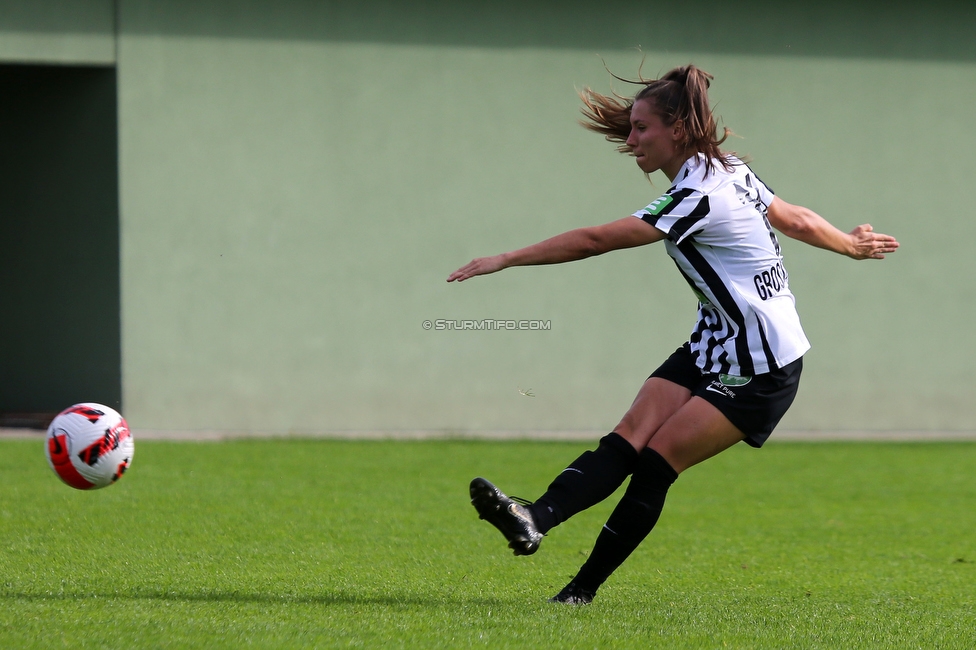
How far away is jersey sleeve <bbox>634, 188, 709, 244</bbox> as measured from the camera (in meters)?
4.35

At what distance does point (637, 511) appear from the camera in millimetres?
4609

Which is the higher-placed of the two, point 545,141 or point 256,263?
point 545,141

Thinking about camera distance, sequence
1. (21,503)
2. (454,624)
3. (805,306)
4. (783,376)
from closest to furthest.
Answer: (454,624) → (783,376) → (21,503) → (805,306)

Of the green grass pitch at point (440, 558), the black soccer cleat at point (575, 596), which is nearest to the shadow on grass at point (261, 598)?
the green grass pitch at point (440, 558)

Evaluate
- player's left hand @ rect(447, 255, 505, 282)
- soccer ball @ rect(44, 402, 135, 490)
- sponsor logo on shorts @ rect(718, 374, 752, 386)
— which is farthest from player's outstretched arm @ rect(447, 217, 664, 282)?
soccer ball @ rect(44, 402, 135, 490)

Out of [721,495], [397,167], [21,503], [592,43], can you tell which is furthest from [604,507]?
[592,43]

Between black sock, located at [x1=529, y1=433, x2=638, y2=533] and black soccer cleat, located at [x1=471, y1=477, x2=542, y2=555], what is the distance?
0.07 meters

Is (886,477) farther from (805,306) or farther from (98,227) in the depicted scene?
(98,227)

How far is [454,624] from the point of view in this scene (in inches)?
166

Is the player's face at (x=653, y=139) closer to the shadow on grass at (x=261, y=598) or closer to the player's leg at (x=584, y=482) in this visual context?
the player's leg at (x=584, y=482)

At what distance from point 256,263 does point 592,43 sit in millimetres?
4197

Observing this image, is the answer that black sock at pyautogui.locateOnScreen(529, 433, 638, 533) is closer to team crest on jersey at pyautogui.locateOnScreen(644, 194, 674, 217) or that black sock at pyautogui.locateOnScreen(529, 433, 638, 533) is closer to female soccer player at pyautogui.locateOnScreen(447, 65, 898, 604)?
female soccer player at pyautogui.locateOnScreen(447, 65, 898, 604)

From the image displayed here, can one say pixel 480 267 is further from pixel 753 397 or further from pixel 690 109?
pixel 753 397

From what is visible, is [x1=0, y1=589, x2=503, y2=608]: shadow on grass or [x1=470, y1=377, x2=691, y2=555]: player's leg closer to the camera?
[x1=470, y1=377, x2=691, y2=555]: player's leg
